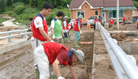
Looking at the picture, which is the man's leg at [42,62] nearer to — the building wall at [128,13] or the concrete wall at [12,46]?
the concrete wall at [12,46]

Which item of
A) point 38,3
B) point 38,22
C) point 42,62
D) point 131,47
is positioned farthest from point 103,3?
point 42,62

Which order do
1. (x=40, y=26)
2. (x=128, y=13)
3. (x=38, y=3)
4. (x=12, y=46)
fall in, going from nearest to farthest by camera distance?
(x=40, y=26) → (x=12, y=46) → (x=128, y=13) → (x=38, y=3)

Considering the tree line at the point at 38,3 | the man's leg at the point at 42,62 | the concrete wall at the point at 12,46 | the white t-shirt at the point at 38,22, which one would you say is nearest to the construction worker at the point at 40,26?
the white t-shirt at the point at 38,22

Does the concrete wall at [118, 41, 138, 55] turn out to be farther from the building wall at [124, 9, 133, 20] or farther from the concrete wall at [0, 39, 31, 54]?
the building wall at [124, 9, 133, 20]

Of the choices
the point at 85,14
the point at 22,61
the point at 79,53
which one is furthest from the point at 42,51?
the point at 85,14

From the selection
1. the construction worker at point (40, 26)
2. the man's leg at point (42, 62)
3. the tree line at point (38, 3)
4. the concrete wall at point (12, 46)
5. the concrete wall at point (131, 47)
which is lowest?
the concrete wall at point (131, 47)

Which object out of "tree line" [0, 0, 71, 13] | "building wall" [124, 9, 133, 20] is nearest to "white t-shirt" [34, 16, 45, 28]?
"building wall" [124, 9, 133, 20]

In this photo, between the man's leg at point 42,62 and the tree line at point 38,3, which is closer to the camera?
the man's leg at point 42,62

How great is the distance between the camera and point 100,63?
532cm

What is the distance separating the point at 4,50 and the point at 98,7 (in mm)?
27344

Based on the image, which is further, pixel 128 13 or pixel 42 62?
pixel 128 13

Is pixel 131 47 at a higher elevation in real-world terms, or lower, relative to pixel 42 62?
lower

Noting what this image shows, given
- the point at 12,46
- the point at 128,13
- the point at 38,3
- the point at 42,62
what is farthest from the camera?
the point at 38,3

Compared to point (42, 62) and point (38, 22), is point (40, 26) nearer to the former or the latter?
point (38, 22)
